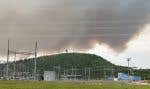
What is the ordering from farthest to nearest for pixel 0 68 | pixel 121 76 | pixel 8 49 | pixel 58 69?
pixel 58 69 < pixel 0 68 < pixel 121 76 < pixel 8 49

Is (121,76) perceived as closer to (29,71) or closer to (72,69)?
(72,69)

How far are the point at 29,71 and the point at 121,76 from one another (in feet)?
194

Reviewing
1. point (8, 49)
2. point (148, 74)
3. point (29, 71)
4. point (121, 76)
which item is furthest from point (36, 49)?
point (148, 74)

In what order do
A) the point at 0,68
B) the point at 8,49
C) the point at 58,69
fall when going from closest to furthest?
1. the point at 8,49
2. the point at 0,68
3. the point at 58,69

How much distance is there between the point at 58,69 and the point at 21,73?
1828 cm

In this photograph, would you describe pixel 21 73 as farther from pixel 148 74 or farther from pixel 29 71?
pixel 148 74

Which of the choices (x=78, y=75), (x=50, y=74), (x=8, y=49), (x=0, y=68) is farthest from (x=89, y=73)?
(x=8, y=49)

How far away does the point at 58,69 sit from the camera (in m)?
196

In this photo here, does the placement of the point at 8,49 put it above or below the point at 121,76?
above

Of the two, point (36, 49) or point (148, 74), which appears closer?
point (36, 49)

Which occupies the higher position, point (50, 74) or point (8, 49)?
point (8, 49)

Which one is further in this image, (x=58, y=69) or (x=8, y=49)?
(x=58, y=69)

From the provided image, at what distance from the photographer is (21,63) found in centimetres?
19812

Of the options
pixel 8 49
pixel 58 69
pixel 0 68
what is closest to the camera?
pixel 8 49
